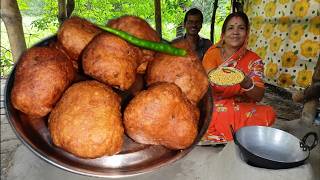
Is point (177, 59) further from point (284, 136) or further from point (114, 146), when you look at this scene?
point (284, 136)

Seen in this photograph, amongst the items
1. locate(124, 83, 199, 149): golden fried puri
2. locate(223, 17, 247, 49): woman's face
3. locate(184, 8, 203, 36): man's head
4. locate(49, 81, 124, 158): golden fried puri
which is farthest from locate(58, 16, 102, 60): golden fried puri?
locate(184, 8, 203, 36): man's head

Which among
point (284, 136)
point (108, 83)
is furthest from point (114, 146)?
point (284, 136)

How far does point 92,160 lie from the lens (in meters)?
1.17

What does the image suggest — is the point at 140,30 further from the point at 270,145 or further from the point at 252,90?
the point at 252,90

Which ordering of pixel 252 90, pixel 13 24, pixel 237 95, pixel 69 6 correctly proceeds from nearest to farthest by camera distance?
pixel 13 24, pixel 69 6, pixel 252 90, pixel 237 95

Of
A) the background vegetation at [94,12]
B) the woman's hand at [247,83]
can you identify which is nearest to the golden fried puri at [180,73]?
the woman's hand at [247,83]

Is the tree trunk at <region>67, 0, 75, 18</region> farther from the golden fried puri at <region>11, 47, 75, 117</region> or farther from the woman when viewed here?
the golden fried puri at <region>11, 47, 75, 117</region>

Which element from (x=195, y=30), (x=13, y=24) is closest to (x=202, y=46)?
(x=195, y=30)

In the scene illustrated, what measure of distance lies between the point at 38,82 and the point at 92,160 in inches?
14.5

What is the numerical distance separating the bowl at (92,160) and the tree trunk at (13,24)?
698 millimetres

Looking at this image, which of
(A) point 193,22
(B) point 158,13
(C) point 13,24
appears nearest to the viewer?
(C) point 13,24

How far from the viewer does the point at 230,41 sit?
4.02 metres

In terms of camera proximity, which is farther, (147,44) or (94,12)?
(94,12)

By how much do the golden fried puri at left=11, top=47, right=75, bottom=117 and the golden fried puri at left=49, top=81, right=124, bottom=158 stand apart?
52mm
